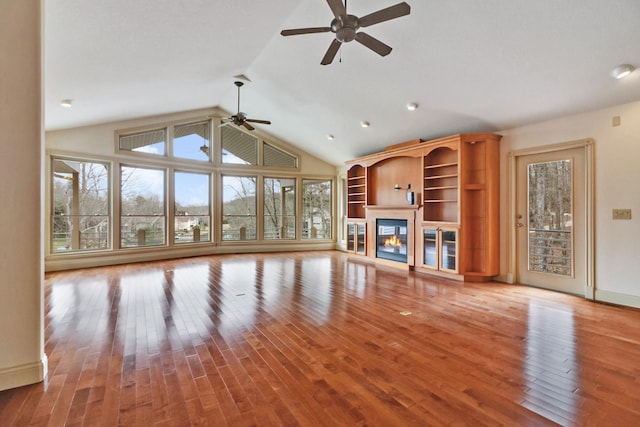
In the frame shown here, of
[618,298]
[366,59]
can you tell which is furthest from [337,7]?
[618,298]

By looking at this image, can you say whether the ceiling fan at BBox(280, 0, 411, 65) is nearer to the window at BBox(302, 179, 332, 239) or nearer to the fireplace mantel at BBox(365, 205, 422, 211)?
the fireplace mantel at BBox(365, 205, 422, 211)

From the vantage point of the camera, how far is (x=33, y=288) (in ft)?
6.88

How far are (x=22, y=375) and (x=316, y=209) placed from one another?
25.6ft

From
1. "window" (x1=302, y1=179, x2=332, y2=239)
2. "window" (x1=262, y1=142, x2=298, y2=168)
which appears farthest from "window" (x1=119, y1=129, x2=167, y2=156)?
"window" (x1=302, y1=179, x2=332, y2=239)

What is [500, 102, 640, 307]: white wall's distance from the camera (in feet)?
12.5

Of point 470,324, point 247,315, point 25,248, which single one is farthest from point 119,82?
point 470,324

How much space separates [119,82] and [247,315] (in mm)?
3991

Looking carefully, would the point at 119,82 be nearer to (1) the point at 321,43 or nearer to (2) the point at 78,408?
(1) the point at 321,43

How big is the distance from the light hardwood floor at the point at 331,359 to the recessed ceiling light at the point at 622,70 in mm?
2720

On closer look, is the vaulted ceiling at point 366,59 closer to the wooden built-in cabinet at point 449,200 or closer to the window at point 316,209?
the wooden built-in cabinet at point 449,200

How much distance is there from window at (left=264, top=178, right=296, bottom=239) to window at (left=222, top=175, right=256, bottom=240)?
0.41 meters

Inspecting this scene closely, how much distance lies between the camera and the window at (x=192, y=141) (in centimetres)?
776

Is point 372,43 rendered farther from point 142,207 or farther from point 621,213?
point 142,207

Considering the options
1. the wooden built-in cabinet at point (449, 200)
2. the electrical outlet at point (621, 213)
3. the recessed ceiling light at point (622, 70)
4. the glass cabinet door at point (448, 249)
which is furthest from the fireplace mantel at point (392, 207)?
the recessed ceiling light at point (622, 70)
